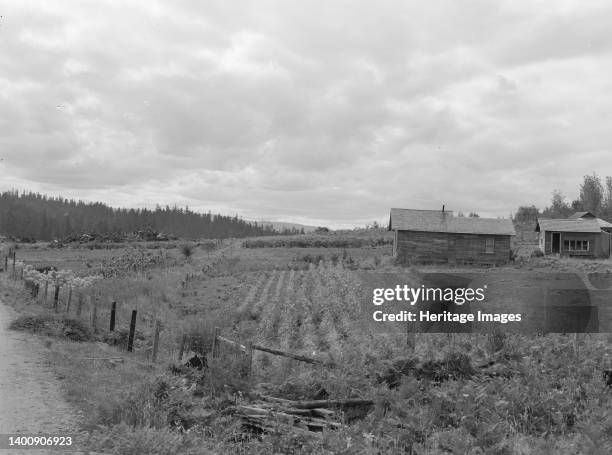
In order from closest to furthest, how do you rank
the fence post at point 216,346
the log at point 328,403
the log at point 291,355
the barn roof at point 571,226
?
the log at point 328,403, the log at point 291,355, the fence post at point 216,346, the barn roof at point 571,226

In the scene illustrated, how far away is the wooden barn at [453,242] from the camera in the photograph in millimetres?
47000

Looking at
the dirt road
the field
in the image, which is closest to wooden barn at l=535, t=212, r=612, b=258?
the field

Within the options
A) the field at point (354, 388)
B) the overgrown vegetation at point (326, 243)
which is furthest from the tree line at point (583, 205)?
the field at point (354, 388)

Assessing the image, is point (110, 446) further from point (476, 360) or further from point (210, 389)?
point (476, 360)

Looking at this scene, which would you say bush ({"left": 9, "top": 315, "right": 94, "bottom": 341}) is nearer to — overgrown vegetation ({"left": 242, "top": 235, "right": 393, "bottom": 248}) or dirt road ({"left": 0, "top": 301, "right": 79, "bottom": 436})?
dirt road ({"left": 0, "top": 301, "right": 79, "bottom": 436})

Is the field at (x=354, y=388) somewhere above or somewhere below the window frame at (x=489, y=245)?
below

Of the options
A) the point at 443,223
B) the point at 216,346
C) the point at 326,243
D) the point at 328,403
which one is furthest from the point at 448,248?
the point at 328,403

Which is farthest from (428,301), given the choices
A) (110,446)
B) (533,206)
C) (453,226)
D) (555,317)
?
(533,206)

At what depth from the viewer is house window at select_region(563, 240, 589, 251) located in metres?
51.5

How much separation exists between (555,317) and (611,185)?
4209 inches

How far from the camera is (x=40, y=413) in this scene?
9047 mm

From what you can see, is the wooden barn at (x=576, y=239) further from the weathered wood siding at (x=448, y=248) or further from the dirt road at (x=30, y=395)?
the dirt road at (x=30, y=395)

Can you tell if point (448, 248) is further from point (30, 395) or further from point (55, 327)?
point (30, 395)

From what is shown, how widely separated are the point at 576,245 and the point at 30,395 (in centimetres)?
5112
